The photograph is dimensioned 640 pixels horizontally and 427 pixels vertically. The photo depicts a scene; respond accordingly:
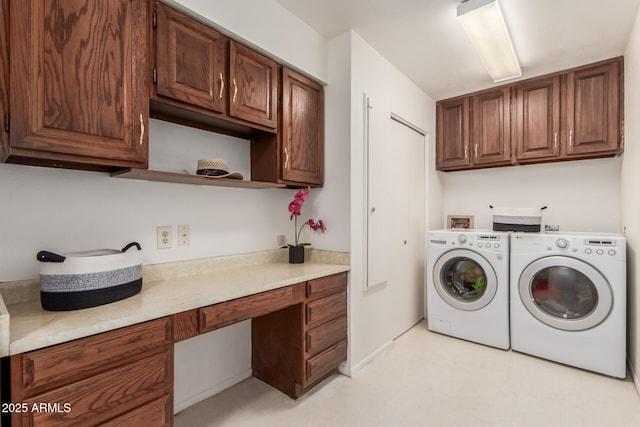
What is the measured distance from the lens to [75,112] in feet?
3.78

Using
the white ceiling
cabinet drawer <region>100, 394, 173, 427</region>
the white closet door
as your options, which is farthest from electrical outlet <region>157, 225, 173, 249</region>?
the white closet door

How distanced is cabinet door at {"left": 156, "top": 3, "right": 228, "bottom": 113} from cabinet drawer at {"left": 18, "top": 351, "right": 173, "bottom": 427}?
3.81 ft

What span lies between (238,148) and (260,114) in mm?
342

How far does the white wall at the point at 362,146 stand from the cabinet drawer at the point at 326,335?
10 centimetres

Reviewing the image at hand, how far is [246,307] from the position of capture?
1.50 metres

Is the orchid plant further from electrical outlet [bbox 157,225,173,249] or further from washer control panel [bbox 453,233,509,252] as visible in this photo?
washer control panel [bbox 453,233,509,252]

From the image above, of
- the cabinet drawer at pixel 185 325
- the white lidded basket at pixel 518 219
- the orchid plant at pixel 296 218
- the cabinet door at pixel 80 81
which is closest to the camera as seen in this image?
the cabinet door at pixel 80 81

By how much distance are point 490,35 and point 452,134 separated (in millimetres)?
1310

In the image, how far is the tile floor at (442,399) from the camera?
1.71 m

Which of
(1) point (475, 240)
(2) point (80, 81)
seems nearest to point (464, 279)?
(1) point (475, 240)

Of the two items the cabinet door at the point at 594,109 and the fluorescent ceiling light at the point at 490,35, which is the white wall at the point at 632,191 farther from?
the fluorescent ceiling light at the point at 490,35

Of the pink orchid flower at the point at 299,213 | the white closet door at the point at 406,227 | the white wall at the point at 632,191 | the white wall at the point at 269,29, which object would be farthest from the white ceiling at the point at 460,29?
the pink orchid flower at the point at 299,213

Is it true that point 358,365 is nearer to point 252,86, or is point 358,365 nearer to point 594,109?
point 252,86

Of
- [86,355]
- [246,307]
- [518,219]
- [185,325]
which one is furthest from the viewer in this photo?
[518,219]
